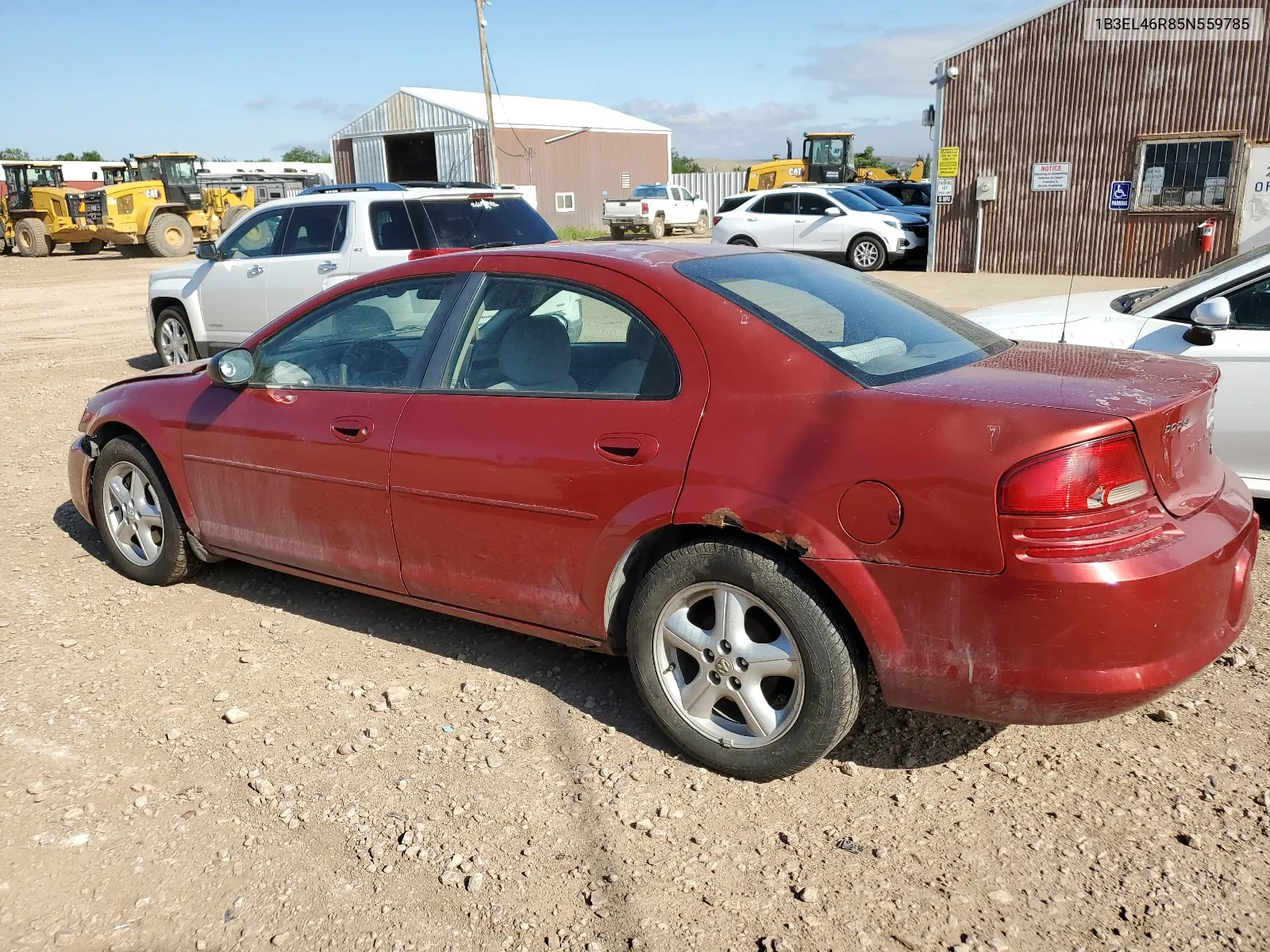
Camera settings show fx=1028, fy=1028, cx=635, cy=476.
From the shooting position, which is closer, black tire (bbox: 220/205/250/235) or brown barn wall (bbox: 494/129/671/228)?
black tire (bbox: 220/205/250/235)

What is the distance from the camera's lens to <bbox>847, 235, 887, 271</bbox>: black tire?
21.4 metres

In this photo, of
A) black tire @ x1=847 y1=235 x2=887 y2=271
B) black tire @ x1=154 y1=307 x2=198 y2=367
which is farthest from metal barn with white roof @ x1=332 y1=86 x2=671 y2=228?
black tire @ x1=154 y1=307 x2=198 y2=367

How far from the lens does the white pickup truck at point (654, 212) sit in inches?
1318

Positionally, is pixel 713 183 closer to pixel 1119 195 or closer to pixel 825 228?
pixel 825 228

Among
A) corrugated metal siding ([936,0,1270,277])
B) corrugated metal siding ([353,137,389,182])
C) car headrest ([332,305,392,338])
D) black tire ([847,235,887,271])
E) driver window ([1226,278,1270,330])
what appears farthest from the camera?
corrugated metal siding ([353,137,389,182])

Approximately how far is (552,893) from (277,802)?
0.98 meters

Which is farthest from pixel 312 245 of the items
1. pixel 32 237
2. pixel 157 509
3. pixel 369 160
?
pixel 369 160

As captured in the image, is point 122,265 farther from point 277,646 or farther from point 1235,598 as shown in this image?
point 1235,598

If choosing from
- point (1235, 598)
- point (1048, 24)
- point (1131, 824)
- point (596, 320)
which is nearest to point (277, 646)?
point (596, 320)

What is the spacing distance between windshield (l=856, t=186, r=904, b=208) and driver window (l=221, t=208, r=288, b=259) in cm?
1583

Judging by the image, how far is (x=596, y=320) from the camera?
11.4 ft

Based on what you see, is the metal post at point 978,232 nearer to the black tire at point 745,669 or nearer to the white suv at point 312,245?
the white suv at point 312,245

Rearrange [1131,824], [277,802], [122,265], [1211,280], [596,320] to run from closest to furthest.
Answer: [1131,824] → [277,802] → [596,320] → [1211,280] → [122,265]

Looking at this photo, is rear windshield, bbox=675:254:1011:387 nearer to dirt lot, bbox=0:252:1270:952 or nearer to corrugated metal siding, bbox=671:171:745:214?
dirt lot, bbox=0:252:1270:952
